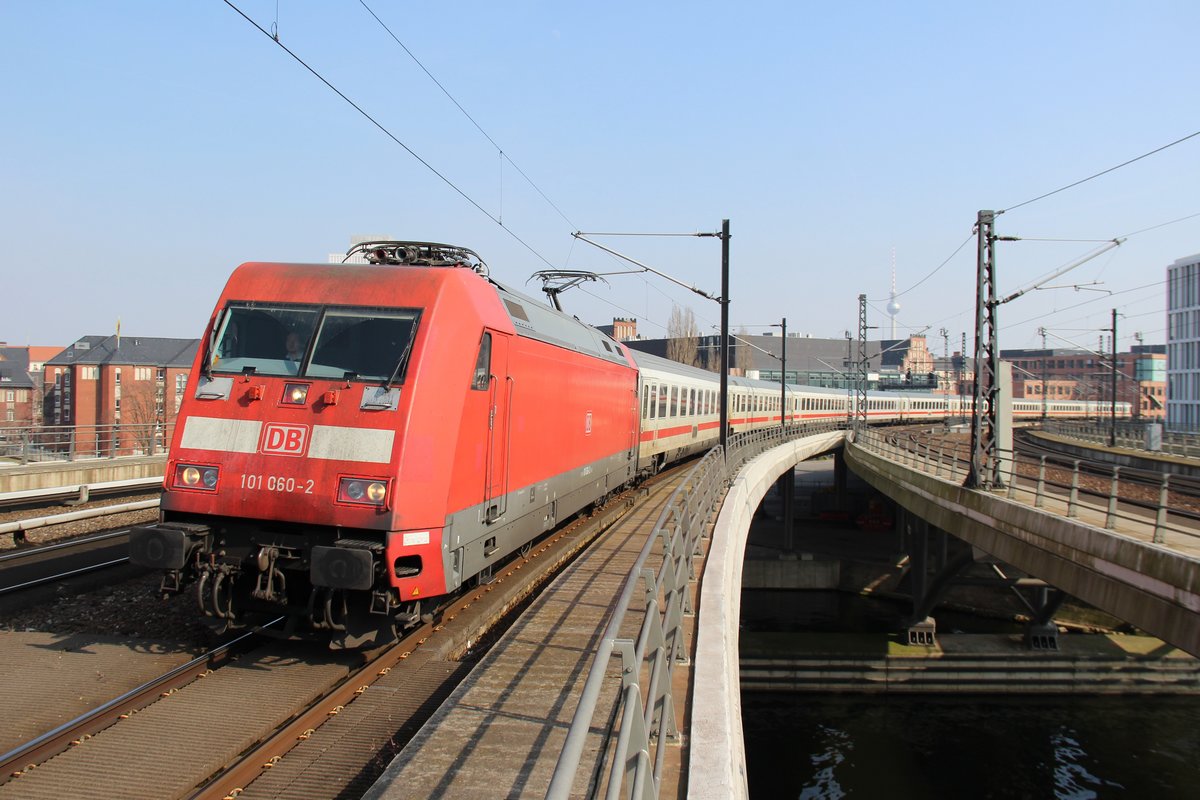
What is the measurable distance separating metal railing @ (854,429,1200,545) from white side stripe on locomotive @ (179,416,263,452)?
11.4m

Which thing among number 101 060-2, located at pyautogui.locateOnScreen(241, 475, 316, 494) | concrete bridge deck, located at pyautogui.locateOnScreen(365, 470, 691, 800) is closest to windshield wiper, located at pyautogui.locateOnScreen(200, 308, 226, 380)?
number 101 060-2, located at pyautogui.locateOnScreen(241, 475, 316, 494)

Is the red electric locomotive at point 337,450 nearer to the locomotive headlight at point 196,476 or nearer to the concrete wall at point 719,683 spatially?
the locomotive headlight at point 196,476

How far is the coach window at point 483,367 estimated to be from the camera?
838cm

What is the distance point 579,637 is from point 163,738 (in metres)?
3.56

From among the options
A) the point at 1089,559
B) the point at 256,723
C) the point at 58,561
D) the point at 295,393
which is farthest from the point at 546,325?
the point at 1089,559

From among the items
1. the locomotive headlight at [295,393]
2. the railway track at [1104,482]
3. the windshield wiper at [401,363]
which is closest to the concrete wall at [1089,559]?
the railway track at [1104,482]

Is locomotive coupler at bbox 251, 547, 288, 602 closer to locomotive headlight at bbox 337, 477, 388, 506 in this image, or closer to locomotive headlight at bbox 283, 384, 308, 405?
locomotive headlight at bbox 337, 477, 388, 506

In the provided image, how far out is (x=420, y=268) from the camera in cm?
835

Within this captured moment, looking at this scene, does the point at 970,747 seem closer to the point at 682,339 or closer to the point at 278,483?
the point at 278,483

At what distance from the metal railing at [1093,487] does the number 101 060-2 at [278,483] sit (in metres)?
10.9

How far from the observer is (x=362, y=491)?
23.6ft

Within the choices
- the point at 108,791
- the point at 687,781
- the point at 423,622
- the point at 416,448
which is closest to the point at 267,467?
the point at 416,448

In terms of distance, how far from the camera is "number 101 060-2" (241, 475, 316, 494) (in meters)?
7.31

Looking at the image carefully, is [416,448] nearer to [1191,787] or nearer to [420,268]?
[420,268]
